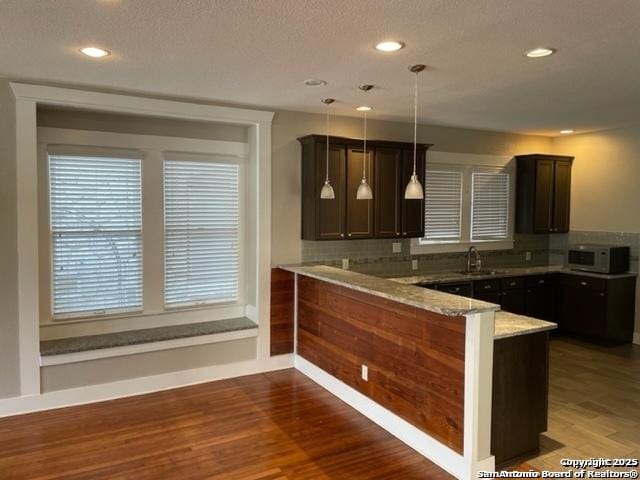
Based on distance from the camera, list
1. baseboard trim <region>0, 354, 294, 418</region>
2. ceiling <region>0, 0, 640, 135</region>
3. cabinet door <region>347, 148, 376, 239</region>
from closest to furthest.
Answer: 1. ceiling <region>0, 0, 640, 135</region>
2. baseboard trim <region>0, 354, 294, 418</region>
3. cabinet door <region>347, 148, 376, 239</region>

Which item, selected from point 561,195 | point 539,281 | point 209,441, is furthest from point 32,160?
point 561,195

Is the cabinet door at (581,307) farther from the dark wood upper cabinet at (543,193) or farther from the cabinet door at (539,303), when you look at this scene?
the dark wood upper cabinet at (543,193)

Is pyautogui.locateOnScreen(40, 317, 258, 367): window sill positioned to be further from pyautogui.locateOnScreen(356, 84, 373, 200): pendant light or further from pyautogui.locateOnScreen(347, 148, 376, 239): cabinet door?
pyautogui.locateOnScreen(356, 84, 373, 200): pendant light

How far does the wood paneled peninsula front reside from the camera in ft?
9.51

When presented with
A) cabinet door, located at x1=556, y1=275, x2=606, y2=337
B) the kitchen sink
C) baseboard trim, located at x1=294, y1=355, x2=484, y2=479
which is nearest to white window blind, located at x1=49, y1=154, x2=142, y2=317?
baseboard trim, located at x1=294, y1=355, x2=484, y2=479

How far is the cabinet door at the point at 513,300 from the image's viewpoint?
18.7 feet

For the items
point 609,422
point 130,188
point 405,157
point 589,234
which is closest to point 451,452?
point 609,422

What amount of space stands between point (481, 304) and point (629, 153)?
14.3 ft

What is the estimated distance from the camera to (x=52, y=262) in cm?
429

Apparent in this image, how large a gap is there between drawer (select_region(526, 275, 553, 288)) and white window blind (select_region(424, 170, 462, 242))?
38.9 inches

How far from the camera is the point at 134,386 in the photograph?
439 cm

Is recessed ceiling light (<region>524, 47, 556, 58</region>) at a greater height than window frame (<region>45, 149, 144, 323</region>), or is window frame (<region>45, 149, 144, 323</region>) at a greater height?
recessed ceiling light (<region>524, 47, 556, 58</region>)

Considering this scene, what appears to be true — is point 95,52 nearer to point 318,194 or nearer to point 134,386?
point 318,194

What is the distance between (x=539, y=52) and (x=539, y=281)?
3.68 metres
